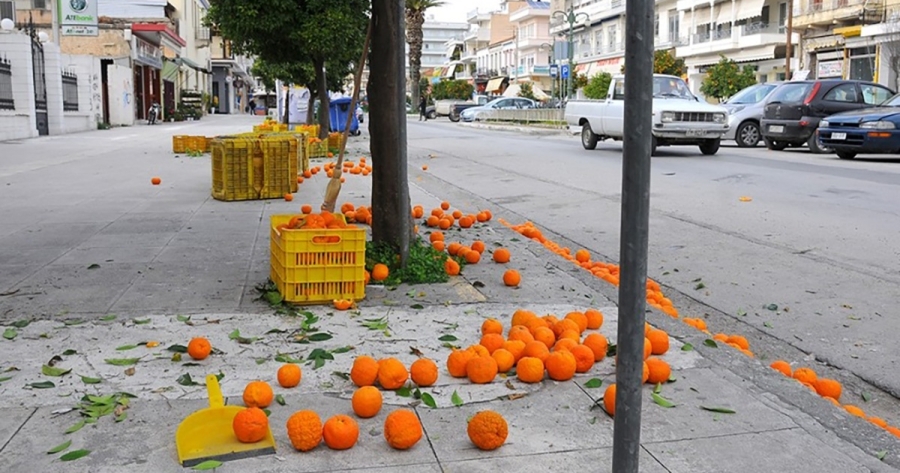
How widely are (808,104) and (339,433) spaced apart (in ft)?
66.2

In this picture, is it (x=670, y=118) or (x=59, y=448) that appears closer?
(x=59, y=448)

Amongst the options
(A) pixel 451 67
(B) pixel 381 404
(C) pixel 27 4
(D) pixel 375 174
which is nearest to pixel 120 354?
(B) pixel 381 404

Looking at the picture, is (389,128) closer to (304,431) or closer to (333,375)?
(333,375)

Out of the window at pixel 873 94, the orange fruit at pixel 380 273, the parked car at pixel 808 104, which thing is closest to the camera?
the orange fruit at pixel 380 273

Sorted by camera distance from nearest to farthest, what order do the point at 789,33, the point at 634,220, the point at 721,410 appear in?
1. the point at 634,220
2. the point at 721,410
3. the point at 789,33

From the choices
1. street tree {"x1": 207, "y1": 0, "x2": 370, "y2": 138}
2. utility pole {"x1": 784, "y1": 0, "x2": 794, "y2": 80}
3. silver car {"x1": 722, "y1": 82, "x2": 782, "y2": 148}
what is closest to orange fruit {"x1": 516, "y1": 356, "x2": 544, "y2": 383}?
street tree {"x1": 207, "y1": 0, "x2": 370, "y2": 138}

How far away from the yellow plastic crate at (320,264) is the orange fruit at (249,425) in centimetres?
201

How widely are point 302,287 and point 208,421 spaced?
1981 millimetres

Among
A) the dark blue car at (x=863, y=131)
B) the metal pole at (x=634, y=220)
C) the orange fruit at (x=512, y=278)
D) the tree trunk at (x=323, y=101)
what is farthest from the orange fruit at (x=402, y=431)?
the tree trunk at (x=323, y=101)

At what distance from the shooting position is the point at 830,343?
511 cm

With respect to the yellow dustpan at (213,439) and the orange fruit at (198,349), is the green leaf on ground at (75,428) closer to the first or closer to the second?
the yellow dustpan at (213,439)

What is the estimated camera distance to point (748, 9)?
5244 cm

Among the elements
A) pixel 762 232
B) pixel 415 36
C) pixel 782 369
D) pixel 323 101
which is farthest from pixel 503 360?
pixel 415 36

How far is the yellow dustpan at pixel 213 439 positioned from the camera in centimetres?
304
